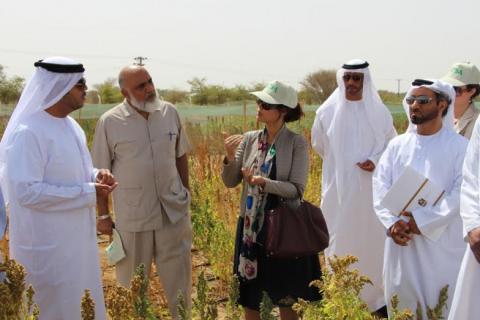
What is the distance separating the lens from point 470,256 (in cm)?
252

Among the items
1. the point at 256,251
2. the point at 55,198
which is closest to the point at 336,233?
the point at 256,251

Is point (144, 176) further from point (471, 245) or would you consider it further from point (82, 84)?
point (471, 245)

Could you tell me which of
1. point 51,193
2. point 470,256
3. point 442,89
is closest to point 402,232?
point 470,256

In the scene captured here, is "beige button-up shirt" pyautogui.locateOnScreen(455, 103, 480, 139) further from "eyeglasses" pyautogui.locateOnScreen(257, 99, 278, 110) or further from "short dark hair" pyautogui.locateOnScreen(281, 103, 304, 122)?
"eyeglasses" pyautogui.locateOnScreen(257, 99, 278, 110)

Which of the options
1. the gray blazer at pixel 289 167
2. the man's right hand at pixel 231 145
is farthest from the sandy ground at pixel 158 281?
the gray blazer at pixel 289 167

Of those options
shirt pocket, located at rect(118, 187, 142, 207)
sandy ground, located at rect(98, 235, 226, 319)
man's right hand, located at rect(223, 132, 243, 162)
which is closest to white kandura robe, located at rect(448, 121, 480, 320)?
man's right hand, located at rect(223, 132, 243, 162)

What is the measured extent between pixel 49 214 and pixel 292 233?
1.25m

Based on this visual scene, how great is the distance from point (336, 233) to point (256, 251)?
1.35 meters

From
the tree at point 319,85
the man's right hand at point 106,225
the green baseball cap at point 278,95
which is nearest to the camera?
the green baseball cap at point 278,95

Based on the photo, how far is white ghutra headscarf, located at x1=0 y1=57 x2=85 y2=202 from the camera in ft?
9.56

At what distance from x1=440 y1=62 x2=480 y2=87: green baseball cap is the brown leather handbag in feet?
6.26

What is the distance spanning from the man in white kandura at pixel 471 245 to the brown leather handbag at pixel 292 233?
830 millimetres

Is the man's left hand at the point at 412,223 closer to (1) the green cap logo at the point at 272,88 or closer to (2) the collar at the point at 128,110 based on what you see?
(1) the green cap logo at the point at 272,88

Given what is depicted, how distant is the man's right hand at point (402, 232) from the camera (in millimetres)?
3059
